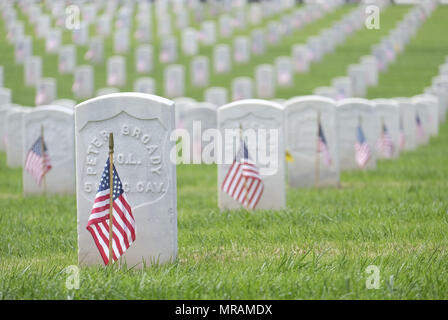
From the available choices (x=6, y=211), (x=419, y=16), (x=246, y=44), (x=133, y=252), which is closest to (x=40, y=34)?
(x=246, y=44)

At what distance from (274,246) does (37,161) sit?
16.6 feet

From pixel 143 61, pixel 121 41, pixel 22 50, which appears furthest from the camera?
pixel 121 41

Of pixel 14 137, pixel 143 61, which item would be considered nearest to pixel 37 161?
pixel 14 137

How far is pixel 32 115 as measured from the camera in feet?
39.7

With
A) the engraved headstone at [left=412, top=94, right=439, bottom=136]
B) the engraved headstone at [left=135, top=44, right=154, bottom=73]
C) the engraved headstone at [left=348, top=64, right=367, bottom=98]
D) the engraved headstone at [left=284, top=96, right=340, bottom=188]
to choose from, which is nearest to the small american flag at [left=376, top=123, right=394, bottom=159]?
the engraved headstone at [left=284, top=96, right=340, bottom=188]

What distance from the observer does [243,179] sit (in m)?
9.69

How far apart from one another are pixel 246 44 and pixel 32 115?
781 inches

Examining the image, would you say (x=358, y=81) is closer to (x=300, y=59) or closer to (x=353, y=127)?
(x=300, y=59)

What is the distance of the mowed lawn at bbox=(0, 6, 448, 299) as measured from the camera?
5777 millimetres

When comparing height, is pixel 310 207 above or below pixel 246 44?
below

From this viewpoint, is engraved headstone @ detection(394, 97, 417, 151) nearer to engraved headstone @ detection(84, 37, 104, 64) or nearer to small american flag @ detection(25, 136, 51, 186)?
small american flag @ detection(25, 136, 51, 186)
